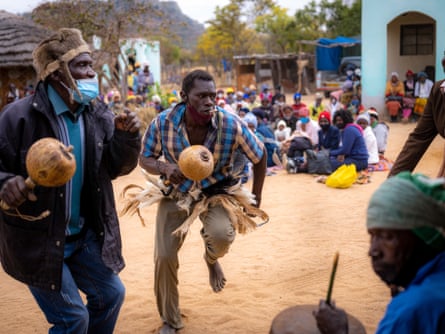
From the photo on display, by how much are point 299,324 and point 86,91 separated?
172 cm

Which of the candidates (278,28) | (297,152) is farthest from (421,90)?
A: (278,28)

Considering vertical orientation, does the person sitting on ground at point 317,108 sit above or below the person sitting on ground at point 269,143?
above

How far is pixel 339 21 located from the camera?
34.2m

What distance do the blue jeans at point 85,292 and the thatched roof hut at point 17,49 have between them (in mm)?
15310

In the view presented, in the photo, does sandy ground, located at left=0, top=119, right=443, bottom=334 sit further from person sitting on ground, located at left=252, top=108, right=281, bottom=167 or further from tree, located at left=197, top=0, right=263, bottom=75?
tree, located at left=197, top=0, right=263, bottom=75

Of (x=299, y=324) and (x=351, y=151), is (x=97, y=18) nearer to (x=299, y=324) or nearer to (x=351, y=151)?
(x=351, y=151)

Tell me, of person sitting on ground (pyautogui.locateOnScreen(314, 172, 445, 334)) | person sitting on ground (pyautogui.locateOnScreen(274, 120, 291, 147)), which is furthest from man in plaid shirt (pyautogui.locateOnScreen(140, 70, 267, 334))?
person sitting on ground (pyautogui.locateOnScreen(274, 120, 291, 147))

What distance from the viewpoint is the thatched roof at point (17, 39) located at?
668 inches

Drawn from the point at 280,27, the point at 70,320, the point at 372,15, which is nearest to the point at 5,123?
the point at 70,320

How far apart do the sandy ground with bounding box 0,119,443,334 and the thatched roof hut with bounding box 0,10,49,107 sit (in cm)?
1094

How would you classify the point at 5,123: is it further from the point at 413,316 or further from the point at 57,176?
the point at 413,316

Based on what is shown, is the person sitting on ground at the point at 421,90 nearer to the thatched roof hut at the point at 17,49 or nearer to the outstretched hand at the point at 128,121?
the thatched roof hut at the point at 17,49

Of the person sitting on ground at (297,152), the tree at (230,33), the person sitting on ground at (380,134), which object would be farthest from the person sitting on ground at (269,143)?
the tree at (230,33)

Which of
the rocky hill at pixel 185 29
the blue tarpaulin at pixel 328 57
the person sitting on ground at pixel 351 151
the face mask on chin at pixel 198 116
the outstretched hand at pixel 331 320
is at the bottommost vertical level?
the person sitting on ground at pixel 351 151
